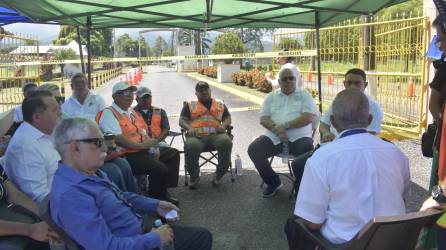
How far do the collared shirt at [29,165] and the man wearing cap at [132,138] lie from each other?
5.23 feet

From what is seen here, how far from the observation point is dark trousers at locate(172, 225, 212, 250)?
282cm

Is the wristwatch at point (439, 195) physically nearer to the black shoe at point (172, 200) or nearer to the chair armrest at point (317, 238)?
the chair armrest at point (317, 238)

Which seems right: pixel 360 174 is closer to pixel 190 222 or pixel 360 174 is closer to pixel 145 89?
pixel 190 222

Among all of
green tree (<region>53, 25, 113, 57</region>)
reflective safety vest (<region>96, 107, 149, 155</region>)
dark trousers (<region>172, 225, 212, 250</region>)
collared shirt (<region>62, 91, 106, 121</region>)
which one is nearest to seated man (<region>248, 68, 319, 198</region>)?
reflective safety vest (<region>96, 107, 149, 155</region>)

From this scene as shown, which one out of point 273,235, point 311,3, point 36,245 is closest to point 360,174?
point 36,245

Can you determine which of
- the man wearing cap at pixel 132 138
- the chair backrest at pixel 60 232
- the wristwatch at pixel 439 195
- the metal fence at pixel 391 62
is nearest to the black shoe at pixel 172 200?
the man wearing cap at pixel 132 138

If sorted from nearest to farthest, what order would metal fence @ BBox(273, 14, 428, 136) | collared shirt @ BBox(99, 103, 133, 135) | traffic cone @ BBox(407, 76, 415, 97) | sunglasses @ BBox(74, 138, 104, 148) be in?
sunglasses @ BBox(74, 138, 104, 148) → collared shirt @ BBox(99, 103, 133, 135) → metal fence @ BBox(273, 14, 428, 136) → traffic cone @ BBox(407, 76, 415, 97)

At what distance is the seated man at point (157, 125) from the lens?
5445 mm

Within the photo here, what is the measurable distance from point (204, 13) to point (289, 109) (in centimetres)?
182

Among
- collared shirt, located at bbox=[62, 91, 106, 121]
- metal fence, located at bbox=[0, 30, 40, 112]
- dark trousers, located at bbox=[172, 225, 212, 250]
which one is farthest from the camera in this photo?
metal fence, located at bbox=[0, 30, 40, 112]

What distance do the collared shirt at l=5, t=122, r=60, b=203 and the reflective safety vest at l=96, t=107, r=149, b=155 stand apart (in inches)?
65.4

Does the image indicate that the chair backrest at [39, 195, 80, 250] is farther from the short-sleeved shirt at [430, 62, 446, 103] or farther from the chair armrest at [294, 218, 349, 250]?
the short-sleeved shirt at [430, 62, 446, 103]

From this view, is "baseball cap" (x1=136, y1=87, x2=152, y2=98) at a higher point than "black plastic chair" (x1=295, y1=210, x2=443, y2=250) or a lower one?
higher

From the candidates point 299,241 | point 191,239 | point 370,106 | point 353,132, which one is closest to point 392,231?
point 353,132
